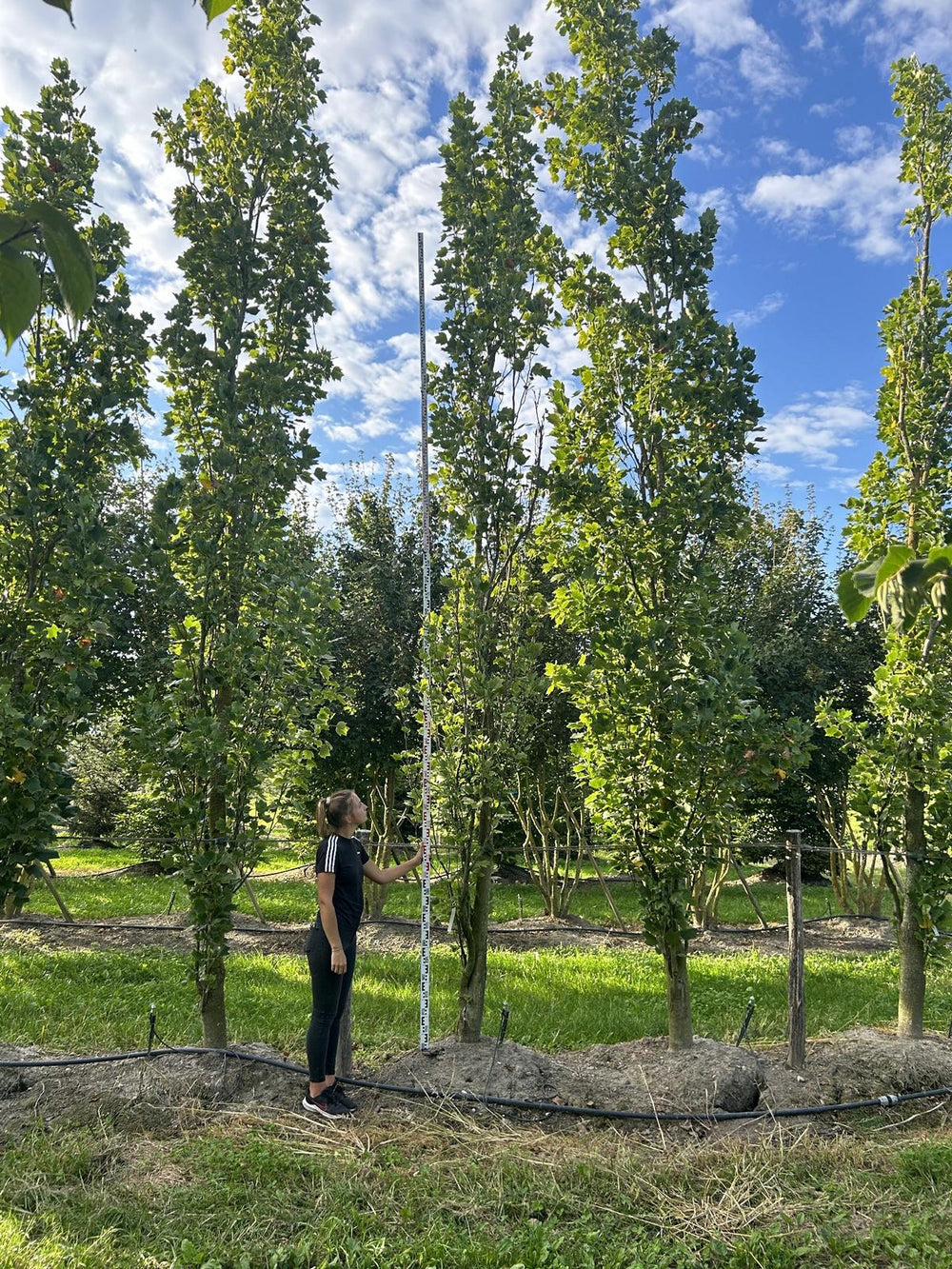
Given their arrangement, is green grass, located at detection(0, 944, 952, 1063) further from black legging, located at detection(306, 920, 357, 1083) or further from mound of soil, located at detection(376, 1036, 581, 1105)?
black legging, located at detection(306, 920, 357, 1083)

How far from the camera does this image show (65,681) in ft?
14.3

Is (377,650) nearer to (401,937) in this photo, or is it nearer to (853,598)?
(401,937)

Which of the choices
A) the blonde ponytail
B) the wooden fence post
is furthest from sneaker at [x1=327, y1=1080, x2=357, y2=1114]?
the wooden fence post

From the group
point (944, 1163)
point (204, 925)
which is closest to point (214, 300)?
point (204, 925)

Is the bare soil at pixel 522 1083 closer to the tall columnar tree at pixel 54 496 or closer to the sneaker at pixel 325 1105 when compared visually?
the sneaker at pixel 325 1105

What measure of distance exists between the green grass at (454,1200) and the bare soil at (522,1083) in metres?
0.28

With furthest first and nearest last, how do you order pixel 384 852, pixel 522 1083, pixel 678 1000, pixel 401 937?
pixel 384 852, pixel 401 937, pixel 678 1000, pixel 522 1083

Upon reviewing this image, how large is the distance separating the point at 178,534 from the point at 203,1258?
3.24 metres

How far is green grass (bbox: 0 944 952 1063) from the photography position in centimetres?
565

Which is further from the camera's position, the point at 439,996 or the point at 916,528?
the point at 439,996

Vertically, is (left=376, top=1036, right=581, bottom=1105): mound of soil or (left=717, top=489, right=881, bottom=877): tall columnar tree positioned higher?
(left=717, top=489, right=881, bottom=877): tall columnar tree

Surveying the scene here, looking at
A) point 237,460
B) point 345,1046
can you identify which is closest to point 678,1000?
point 345,1046

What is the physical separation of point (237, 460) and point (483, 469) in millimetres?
1457

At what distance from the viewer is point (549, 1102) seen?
412 centimetres
